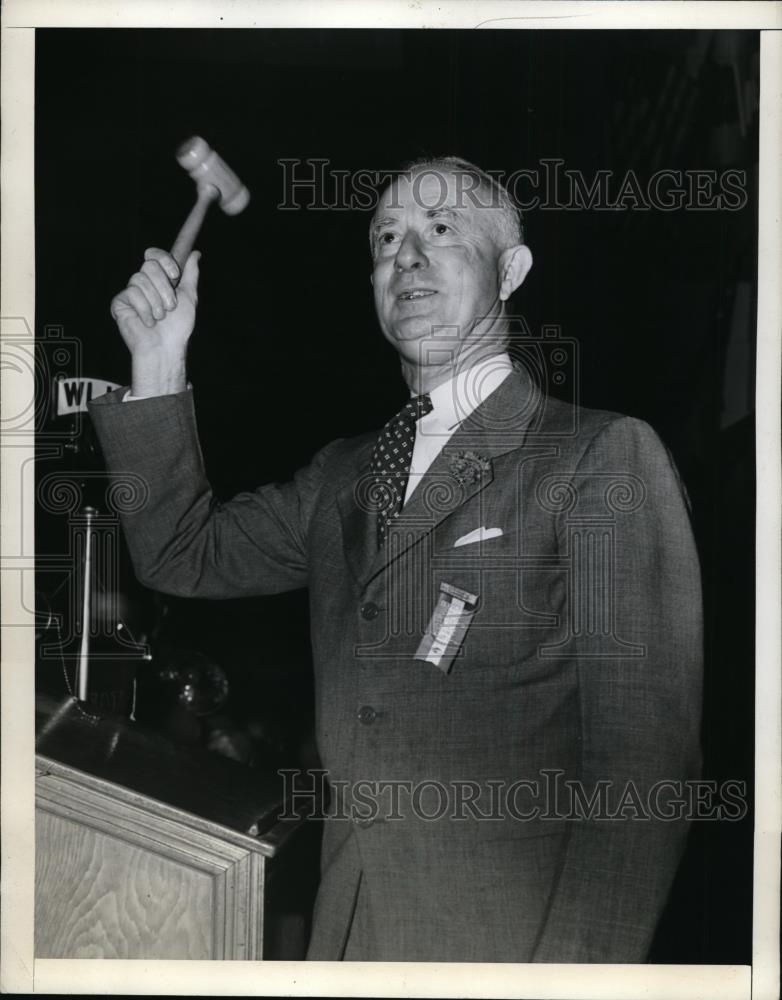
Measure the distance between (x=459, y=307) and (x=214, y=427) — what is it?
55cm

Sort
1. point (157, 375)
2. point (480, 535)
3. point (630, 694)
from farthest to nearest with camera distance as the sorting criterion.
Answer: point (157, 375) < point (480, 535) < point (630, 694)

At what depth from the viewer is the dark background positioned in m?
1.98

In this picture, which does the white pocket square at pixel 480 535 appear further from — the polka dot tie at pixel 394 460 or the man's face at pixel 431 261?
the man's face at pixel 431 261

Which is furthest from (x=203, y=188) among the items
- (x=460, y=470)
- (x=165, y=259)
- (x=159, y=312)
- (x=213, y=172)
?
(x=460, y=470)

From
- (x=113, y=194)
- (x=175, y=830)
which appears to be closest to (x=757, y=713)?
(x=175, y=830)

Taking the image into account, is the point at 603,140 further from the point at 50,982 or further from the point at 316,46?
the point at 50,982

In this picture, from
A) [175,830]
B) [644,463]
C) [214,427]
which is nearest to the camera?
[175,830]

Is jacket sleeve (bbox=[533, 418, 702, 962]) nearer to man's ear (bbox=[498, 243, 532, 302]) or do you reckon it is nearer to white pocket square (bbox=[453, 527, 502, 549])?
white pocket square (bbox=[453, 527, 502, 549])

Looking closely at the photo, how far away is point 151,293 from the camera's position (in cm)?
200

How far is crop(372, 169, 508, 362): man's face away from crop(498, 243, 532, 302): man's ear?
0.04ft

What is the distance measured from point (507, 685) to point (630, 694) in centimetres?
22

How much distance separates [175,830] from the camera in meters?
1.76

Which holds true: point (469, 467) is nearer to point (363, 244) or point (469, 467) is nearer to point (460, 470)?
point (460, 470)

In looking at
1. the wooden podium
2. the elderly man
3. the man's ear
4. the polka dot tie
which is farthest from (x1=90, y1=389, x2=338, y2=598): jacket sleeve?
the man's ear
